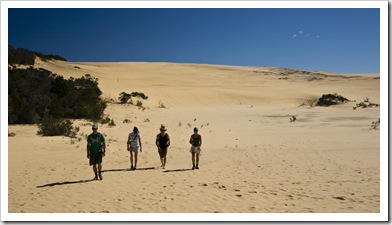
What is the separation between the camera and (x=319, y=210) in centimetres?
604

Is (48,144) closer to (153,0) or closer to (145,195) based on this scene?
(145,195)

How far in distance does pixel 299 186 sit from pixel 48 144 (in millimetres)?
9320

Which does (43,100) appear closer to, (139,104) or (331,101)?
(139,104)

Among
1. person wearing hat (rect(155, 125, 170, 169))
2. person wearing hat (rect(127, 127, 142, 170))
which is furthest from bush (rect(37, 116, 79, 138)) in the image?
person wearing hat (rect(155, 125, 170, 169))

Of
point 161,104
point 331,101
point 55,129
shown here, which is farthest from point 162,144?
point 331,101

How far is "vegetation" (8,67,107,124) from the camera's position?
17281 mm

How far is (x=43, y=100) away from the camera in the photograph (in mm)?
19047

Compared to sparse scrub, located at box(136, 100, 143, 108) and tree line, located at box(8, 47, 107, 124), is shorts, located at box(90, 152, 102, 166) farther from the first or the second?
sparse scrub, located at box(136, 100, 143, 108)

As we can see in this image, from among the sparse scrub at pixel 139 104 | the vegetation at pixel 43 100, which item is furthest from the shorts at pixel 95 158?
the sparse scrub at pixel 139 104

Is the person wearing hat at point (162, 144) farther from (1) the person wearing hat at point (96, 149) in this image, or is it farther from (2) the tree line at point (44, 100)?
(2) the tree line at point (44, 100)

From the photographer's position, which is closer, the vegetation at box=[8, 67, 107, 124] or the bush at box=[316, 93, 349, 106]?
the vegetation at box=[8, 67, 107, 124]

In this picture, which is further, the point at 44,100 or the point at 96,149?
the point at 44,100

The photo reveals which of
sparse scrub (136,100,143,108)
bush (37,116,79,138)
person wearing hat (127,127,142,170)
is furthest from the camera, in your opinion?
sparse scrub (136,100,143,108)

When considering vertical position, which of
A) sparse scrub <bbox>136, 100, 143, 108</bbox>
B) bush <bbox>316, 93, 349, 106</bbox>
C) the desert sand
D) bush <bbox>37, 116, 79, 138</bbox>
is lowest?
the desert sand
